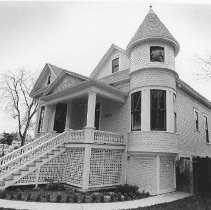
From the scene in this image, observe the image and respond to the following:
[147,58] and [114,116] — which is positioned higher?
[147,58]

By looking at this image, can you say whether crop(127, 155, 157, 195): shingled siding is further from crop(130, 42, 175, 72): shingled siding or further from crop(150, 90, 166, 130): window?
crop(130, 42, 175, 72): shingled siding

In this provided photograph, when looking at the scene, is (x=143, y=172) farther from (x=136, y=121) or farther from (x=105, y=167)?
(x=136, y=121)

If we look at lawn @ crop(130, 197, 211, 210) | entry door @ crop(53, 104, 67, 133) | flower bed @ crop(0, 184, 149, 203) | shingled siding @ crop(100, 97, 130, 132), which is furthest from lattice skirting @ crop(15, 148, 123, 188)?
entry door @ crop(53, 104, 67, 133)

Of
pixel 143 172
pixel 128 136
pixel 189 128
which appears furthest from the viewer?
pixel 189 128

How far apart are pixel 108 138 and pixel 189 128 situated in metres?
7.18

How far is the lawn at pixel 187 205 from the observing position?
337 inches

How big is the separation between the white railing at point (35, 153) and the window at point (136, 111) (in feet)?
10.7

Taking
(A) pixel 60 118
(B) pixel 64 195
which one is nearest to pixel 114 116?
(A) pixel 60 118

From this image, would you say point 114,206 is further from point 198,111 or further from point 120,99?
point 198,111

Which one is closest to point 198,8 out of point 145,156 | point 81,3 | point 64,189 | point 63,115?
point 81,3

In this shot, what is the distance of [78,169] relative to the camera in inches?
467

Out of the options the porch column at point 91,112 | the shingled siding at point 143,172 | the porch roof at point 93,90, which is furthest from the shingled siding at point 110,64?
the shingled siding at point 143,172

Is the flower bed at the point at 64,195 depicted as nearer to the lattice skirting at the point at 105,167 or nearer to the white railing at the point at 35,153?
the lattice skirting at the point at 105,167

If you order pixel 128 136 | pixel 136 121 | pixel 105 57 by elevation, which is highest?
pixel 105 57
